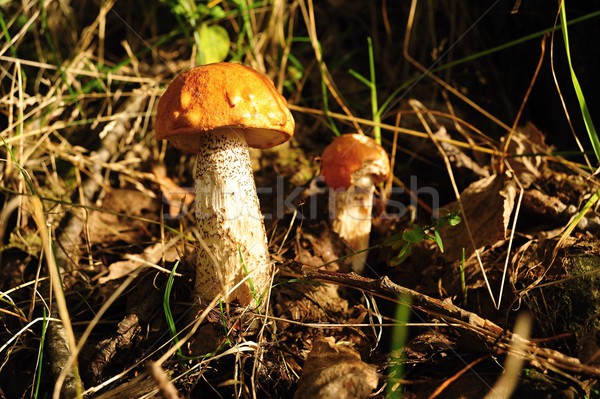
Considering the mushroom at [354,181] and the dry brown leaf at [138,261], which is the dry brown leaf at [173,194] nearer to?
the dry brown leaf at [138,261]

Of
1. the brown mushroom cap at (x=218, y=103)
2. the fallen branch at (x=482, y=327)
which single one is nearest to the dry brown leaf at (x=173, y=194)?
the brown mushroom cap at (x=218, y=103)

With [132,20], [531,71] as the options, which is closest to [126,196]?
[132,20]

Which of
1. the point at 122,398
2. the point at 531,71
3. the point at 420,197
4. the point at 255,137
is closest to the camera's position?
the point at 122,398

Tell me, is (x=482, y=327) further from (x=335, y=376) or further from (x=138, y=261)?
(x=138, y=261)

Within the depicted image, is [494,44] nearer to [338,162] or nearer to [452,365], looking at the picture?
[338,162]

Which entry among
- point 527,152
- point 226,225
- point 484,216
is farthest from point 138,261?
point 527,152
